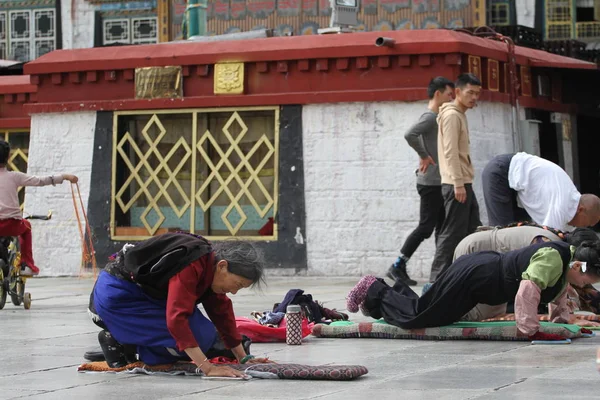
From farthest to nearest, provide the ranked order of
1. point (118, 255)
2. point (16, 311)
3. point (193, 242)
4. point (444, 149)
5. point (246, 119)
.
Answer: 1. point (246, 119)
2. point (444, 149)
3. point (16, 311)
4. point (118, 255)
5. point (193, 242)

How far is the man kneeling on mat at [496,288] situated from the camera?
25.3 feet

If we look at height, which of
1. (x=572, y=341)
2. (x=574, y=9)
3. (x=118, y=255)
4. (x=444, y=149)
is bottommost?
(x=572, y=341)

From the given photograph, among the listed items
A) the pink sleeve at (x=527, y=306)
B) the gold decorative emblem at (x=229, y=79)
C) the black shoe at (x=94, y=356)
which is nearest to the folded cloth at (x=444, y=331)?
the pink sleeve at (x=527, y=306)

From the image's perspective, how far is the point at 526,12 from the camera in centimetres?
2205

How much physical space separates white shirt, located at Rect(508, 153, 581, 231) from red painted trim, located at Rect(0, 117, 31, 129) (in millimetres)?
8761

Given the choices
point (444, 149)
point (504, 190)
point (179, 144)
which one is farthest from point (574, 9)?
point (504, 190)

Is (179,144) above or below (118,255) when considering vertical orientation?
above

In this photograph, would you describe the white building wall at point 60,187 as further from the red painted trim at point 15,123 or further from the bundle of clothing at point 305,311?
the bundle of clothing at point 305,311

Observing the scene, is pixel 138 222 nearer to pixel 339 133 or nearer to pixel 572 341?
pixel 339 133

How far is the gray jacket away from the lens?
1277cm

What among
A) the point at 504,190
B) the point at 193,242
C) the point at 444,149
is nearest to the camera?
the point at 193,242

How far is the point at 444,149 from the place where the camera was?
1170 cm

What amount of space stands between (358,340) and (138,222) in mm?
7785

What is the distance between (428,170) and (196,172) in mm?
3577
